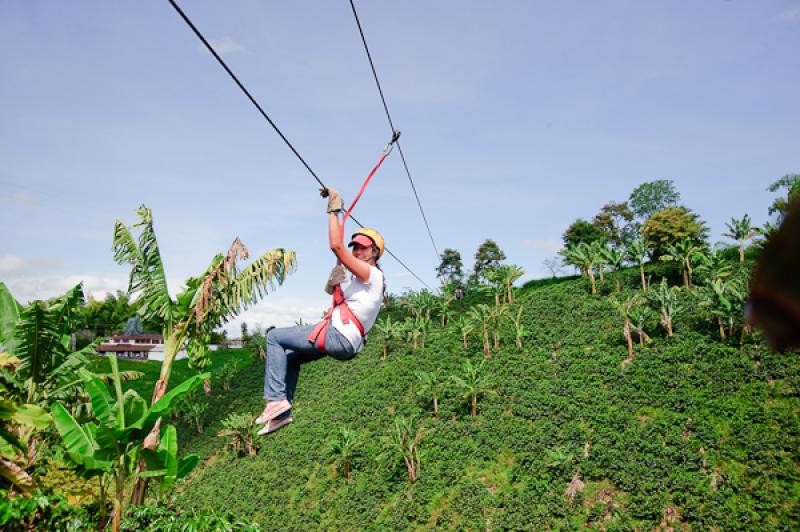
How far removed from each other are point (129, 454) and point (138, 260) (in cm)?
346

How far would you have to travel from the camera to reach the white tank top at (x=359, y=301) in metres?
4.12

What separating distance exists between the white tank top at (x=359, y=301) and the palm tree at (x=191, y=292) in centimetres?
432

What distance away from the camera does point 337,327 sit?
4129mm

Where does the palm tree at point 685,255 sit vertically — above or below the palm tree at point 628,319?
above

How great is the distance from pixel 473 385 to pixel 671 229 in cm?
1156

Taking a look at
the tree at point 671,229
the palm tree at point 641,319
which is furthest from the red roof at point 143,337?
the palm tree at point 641,319

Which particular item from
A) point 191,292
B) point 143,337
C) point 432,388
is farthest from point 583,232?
point 143,337

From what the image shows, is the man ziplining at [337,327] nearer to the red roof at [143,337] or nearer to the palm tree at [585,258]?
the palm tree at [585,258]

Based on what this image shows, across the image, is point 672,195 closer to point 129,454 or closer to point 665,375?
point 665,375

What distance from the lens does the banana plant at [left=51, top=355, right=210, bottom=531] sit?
20.5 feet

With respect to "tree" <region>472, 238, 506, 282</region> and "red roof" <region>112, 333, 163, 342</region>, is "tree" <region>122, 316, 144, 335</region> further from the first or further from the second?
"tree" <region>472, 238, 506, 282</region>

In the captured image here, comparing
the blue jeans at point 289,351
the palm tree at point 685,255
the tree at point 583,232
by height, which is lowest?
the blue jeans at point 289,351

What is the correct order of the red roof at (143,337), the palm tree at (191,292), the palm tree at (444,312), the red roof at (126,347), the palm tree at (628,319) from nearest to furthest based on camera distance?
the palm tree at (191,292), the palm tree at (628,319), the palm tree at (444,312), the red roof at (126,347), the red roof at (143,337)

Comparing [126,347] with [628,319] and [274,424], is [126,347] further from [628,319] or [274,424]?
[274,424]
